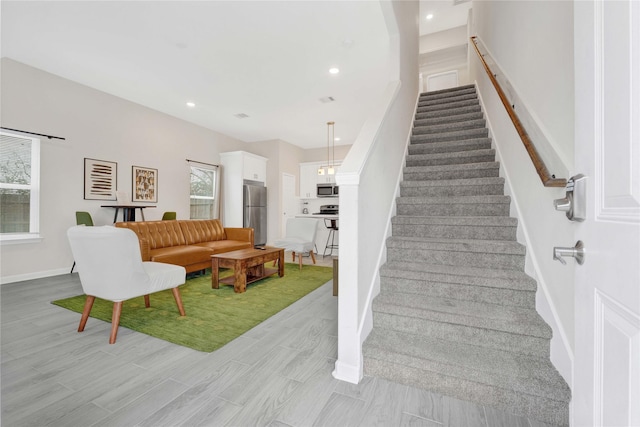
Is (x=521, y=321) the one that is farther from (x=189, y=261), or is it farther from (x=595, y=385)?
(x=189, y=261)

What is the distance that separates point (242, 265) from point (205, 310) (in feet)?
2.36

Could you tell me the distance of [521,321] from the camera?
1.59m

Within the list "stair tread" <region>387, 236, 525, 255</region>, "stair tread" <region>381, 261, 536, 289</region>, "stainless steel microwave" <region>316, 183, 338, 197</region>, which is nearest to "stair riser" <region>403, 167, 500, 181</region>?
"stair tread" <region>387, 236, 525, 255</region>

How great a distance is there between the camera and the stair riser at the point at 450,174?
8.98 ft

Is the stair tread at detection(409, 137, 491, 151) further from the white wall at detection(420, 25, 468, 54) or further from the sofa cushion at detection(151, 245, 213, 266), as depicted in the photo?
the white wall at detection(420, 25, 468, 54)

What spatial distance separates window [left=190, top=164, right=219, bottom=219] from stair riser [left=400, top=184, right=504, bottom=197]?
5.10 metres

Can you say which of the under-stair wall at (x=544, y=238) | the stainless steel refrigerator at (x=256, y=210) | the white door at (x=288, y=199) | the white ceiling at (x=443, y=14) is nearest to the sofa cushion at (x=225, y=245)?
the stainless steel refrigerator at (x=256, y=210)

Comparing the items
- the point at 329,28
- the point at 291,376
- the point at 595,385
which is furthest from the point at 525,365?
the point at 329,28

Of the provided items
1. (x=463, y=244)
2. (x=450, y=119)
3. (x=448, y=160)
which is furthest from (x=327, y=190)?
(x=463, y=244)

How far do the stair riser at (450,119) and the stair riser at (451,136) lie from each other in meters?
0.41

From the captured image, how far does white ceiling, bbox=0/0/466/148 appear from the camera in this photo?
2.83 metres

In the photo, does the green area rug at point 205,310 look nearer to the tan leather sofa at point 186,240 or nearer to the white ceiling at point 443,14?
the tan leather sofa at point 186,240

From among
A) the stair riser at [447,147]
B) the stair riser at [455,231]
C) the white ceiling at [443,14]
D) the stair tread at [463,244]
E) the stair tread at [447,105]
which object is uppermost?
the white ceiling at [443,14]

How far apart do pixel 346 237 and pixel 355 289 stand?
31cm
